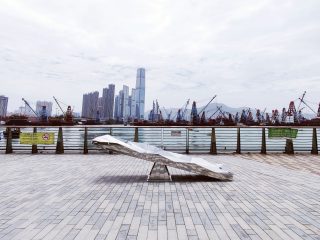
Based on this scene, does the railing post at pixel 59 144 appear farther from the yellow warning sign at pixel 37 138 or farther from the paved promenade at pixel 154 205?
the paved promenade at pixel 154 205

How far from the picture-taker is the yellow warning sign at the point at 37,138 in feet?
43.9

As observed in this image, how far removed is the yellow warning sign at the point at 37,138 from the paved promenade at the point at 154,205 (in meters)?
4.86

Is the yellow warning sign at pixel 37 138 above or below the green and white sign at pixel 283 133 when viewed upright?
below

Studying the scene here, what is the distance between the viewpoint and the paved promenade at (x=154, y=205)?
12.9ft

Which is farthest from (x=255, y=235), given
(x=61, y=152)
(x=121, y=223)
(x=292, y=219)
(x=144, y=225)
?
(x=61, y=152)

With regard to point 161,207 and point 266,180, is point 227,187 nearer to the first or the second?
point 266,180

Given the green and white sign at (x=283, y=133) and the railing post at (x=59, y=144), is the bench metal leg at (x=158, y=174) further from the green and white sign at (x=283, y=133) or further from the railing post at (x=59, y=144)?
the green and white sign at (x=283, y=133)

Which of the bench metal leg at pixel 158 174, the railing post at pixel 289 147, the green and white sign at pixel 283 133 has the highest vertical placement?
the green and white sign at pixel 283 133

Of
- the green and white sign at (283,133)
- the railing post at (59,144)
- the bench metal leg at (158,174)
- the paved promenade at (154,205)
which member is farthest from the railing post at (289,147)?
the railing post at (59,144)

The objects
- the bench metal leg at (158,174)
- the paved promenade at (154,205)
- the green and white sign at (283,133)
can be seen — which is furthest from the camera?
the green and white sign at (283,133)

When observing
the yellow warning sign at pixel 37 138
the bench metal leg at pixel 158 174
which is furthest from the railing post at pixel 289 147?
the yellow warning sign at pixel 37 138

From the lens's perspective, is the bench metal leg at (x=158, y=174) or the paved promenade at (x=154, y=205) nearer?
the paved promenade at (x=154, y=205)

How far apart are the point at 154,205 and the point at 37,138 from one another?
32.9 ft

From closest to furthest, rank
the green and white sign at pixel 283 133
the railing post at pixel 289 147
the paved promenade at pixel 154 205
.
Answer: the paved promenade at pixel 154 205 < the railing post at pixel 289 147 < the green and white sign at pixel 283 133
